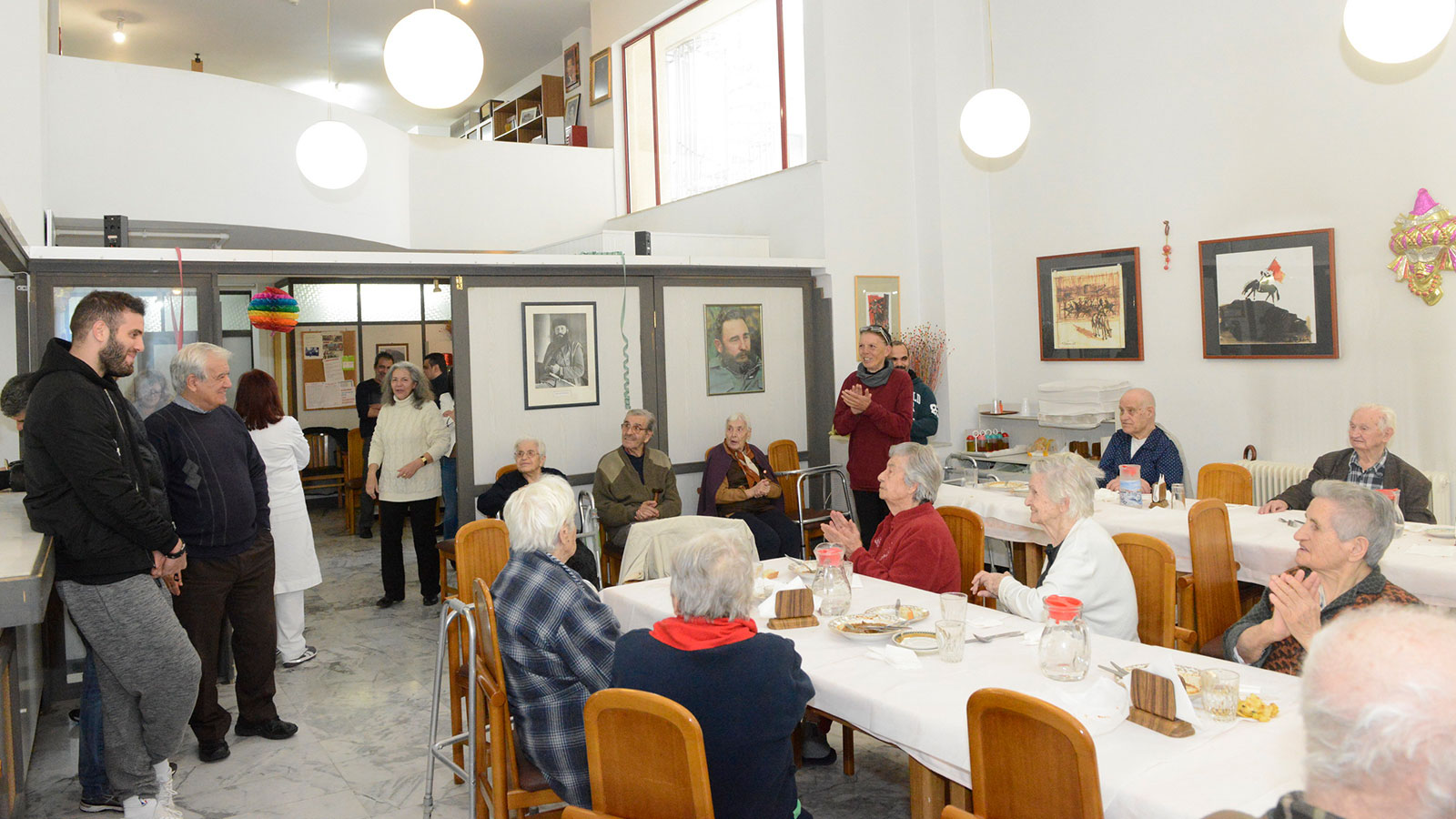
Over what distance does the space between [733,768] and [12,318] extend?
478 cm

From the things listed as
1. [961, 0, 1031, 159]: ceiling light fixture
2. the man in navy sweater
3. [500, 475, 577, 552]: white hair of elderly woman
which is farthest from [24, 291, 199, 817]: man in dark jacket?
[961, 0, 1031, 159]: ceiling light fixture

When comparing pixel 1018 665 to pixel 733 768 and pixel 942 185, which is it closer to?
pixel 733 768

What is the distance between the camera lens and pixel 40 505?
3.25 meters

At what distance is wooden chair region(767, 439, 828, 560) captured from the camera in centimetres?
692

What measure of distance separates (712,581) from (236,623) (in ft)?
9.43

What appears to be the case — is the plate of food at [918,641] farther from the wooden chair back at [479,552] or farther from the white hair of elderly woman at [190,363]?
the white hair of elderly woman at [190,363]

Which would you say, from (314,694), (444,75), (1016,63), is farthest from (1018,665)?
(1016,63)

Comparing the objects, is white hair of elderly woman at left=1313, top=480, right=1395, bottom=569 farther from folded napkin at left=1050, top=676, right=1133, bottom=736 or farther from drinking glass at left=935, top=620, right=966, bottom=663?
drinking glass at left=935, top=620, right=966, bottom=663

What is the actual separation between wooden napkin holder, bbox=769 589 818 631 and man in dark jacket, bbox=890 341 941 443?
3.22 metres

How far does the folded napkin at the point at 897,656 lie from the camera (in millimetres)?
2738

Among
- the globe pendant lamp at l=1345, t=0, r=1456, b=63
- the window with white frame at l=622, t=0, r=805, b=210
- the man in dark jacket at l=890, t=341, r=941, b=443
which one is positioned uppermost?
the window with white frame at l=622, t=0, r=805, b=210

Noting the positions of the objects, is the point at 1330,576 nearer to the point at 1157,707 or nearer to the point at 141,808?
the point at 1157,707

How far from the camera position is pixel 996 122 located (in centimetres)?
600

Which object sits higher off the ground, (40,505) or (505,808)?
(40,505)
